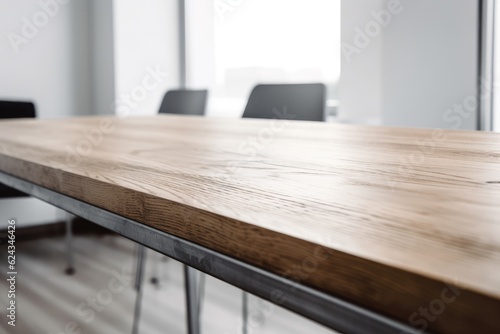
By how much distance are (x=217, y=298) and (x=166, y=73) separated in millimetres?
1875

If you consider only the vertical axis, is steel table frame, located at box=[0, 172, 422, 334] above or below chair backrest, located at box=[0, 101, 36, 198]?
below

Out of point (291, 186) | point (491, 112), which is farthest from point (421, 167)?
point (491, 112)

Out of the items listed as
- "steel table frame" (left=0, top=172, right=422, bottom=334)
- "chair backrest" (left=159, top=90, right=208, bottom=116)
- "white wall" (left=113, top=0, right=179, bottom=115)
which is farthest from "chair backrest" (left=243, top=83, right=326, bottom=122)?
"white wall" (left=113, top=0, right=179, bottom=115)

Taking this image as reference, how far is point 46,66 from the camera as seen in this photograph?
10.3 feet

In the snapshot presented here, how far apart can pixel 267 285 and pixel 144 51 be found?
3236mm

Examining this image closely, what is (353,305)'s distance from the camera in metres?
0.22

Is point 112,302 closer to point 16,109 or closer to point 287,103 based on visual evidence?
point 287,103

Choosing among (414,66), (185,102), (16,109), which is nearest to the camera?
(414,66)

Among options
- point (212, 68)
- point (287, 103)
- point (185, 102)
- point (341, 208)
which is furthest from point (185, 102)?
point (341, 208)

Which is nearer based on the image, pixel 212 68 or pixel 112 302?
pixel 112 302

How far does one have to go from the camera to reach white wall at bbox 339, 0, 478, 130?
196 cm

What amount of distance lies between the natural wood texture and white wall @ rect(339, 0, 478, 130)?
145 cm

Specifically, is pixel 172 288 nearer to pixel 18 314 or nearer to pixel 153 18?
pixel 18 314

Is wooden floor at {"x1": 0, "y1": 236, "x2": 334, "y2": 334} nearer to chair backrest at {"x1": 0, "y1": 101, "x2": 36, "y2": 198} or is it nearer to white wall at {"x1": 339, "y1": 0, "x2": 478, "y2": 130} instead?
chair backrest at {"x1": 0, "y1": 101, "x2": 36, "y2": 198}
